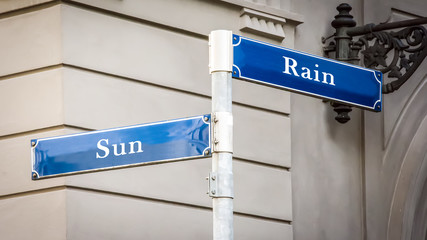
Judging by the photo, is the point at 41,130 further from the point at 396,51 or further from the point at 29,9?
the point at 396,51

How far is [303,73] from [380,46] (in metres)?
3.02

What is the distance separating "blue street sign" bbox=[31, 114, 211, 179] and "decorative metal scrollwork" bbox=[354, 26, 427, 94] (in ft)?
11.2

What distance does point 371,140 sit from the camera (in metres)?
7.99

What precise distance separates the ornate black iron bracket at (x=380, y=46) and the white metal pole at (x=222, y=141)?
10.5 ft

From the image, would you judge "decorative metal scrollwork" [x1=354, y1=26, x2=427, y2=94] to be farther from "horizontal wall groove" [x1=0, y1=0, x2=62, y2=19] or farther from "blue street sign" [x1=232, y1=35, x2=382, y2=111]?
"horizontal wall groove" [x1=0, y1=0, x2=62, y2=19]

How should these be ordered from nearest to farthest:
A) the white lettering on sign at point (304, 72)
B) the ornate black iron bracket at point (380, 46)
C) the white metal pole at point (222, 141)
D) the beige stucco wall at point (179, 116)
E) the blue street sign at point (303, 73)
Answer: the white metal pole at point (222, 141), the blue street sign at point (303, 73), the white lettering on sign at point (304, 72), the beige stucco wall at point (179, 116), the ornate black iron bracket at point (380, 46)

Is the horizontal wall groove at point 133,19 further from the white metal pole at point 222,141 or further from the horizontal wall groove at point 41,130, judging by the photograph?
the white metal pole at point 222,141

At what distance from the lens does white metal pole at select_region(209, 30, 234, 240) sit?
14.2 feet

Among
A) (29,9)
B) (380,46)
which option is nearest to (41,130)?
(29,9)

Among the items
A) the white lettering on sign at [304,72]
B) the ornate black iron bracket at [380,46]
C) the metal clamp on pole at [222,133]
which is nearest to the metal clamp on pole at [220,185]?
the metal clamp on pole at [222,133]

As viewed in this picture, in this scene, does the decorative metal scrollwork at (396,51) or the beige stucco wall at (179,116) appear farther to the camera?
the decorative metal scrollwork at (396,51)

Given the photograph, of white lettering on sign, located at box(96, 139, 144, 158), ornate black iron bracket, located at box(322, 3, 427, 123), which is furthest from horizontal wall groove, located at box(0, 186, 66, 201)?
ornate black iron bracket, located at box(322, 3, 427, 123)

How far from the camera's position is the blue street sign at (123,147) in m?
4.50

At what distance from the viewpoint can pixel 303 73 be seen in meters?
4.83
